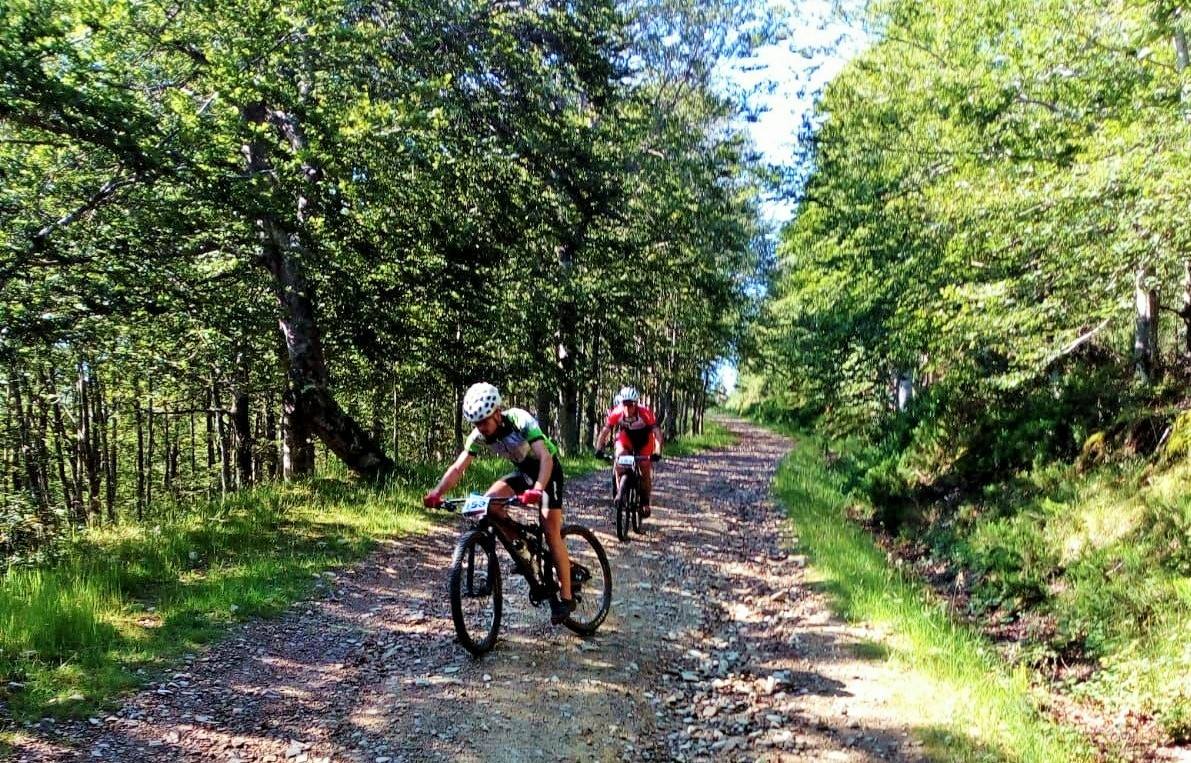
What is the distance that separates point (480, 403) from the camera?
17.3 ft

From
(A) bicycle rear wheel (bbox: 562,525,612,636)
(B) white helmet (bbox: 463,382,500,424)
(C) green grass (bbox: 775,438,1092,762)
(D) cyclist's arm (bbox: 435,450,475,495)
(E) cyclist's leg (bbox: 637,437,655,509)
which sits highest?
(B) white helmet (bbox: 463,382,500,424)

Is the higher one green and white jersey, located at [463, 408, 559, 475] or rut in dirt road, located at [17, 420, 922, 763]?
green and white jersey, located at [463, 408, 559, 475]

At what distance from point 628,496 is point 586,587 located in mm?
2507

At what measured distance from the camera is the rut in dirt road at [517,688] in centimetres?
414

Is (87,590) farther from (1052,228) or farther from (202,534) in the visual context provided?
(1052,228)

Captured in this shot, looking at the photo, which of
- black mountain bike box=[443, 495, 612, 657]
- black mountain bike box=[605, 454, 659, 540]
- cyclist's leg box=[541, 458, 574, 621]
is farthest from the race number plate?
black mountain bike box=[605, 454, 659, 540]

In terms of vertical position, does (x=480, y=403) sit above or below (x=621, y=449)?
above

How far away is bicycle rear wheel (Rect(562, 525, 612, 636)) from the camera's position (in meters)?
5.89

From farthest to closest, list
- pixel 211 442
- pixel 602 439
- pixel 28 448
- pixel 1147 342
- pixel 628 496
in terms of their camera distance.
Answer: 1. pixel 211 442
2. pixel 28 448
3. pixel 1147 342
4. pixel 628 496
5. pixel 602 439

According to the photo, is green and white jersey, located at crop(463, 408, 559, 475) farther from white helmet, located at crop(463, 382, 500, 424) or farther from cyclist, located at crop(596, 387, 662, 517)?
cyclist, located at crop(596, 387, 662, 517)

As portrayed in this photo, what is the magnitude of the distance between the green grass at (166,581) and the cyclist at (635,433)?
2.79 m

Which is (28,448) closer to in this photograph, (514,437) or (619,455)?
(619,455)

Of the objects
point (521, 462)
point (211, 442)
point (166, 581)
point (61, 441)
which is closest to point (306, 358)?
point (166, 581)

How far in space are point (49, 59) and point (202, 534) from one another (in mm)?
4848
